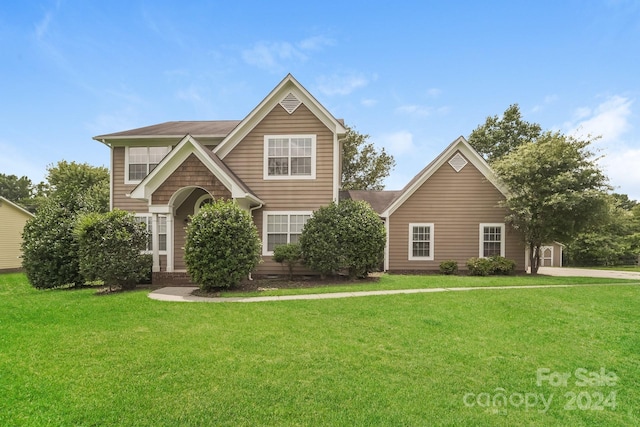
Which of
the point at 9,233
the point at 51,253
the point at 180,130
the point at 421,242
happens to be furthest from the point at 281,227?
the point at 9,233

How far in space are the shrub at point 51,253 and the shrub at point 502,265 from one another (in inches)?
677

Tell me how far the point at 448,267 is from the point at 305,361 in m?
11.9

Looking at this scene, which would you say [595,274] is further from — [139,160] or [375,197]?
[139,160]

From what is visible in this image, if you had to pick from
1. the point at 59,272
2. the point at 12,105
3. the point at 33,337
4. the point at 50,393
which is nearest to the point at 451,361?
the point at 50,393

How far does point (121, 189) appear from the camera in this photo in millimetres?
15203

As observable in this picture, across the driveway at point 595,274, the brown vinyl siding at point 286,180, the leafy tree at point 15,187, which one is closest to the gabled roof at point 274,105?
the brown vinyl siding at point 286,180

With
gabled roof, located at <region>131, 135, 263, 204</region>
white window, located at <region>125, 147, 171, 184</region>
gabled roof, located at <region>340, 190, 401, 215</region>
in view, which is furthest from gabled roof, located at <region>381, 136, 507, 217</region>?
white window, located at <region>125, 147, 171, 184</region>

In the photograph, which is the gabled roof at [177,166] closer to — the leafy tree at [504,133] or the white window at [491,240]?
the white window at [491,240]

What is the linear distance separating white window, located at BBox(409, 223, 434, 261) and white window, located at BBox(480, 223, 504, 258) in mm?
2439

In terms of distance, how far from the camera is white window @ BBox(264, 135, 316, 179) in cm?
1411

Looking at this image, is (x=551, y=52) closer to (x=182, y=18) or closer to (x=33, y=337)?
(x=182, y=18)

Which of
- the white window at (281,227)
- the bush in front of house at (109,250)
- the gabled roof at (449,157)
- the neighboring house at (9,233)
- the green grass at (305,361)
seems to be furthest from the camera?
the neighboring house at (9,233)

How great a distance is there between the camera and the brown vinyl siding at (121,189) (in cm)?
1495

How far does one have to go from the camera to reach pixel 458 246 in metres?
15.6
